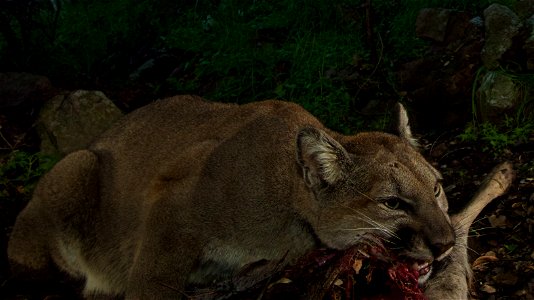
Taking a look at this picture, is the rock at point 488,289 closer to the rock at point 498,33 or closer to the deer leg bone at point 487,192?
the deer leg bone at point 487,192

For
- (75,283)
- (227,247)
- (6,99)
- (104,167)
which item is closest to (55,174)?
(104,167)

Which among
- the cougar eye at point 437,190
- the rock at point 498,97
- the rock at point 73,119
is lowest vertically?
the rock at point 73,119

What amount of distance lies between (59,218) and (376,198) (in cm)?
266

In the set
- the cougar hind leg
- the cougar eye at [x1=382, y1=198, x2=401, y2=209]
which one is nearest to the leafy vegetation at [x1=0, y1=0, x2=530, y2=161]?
the cougar eye at [x1=382, y1=198, x2=401, y2=209]

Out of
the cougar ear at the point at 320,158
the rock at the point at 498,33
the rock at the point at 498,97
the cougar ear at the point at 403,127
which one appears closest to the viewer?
the cougar ear at the point at 320,158

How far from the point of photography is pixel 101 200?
5.20 meters

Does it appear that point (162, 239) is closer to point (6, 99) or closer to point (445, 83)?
point (445, 83)

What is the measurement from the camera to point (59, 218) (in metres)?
5.21

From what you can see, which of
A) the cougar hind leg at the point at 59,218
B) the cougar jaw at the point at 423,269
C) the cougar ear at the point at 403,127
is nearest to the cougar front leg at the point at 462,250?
the cougar jaw at the point at 423,269

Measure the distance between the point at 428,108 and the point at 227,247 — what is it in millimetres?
3770

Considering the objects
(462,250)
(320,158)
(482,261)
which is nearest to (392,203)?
(320,158)

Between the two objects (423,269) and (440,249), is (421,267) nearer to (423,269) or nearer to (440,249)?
(423,269)

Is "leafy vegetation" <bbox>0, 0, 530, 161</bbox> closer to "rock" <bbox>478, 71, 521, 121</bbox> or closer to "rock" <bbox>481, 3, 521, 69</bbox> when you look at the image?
"rock" <bbox>478, 71, 521, 121</bbox>

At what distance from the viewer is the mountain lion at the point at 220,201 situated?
3.89 meters
